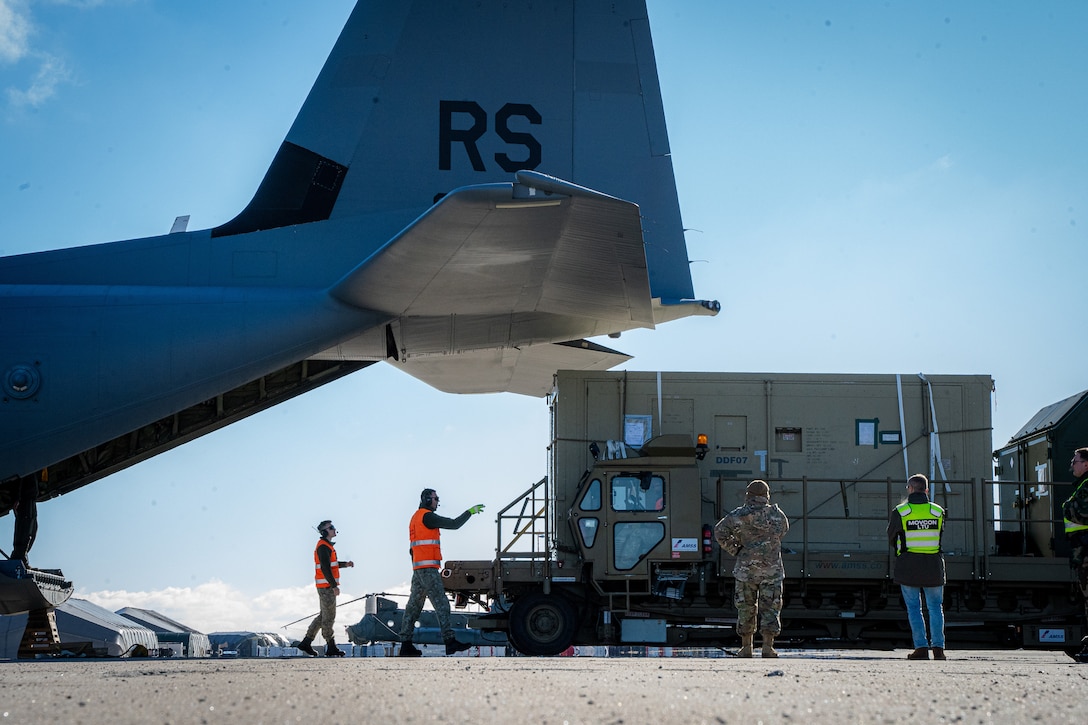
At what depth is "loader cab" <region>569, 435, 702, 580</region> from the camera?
500 inches

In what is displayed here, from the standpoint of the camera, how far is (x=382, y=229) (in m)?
12.3

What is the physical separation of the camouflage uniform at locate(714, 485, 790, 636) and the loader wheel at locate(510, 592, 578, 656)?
3.49 metres

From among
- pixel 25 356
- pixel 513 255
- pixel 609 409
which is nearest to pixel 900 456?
pixel 609 409

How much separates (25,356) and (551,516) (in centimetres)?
595

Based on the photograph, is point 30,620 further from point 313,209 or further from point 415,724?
point 415,724

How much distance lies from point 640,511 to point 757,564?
331 cm

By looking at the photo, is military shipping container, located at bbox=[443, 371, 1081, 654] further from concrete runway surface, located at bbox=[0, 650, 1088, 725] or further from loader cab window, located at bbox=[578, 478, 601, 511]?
concrete runway surface, located at bbox=[0, 650, 1088, 725]

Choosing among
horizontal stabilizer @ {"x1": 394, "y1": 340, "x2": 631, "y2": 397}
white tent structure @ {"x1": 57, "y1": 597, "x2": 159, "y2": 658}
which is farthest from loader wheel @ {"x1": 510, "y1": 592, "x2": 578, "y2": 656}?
white tent structure @ {"x1": 57, "y1": 597, "x2": 159, "y2": 658}

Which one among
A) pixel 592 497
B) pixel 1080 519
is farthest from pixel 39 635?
pixel 1080 519

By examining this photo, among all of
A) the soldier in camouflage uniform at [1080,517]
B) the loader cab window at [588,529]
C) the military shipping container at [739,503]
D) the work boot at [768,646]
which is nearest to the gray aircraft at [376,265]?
the military shipping container at [739,503]

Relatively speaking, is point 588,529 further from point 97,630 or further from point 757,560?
point 97,630

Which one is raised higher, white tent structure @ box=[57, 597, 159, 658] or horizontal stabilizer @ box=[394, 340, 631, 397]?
A: horizontal stabilizer @ box=[394, 340, 631, 397]

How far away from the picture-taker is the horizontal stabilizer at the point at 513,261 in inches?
355

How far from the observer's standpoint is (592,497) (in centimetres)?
1291
